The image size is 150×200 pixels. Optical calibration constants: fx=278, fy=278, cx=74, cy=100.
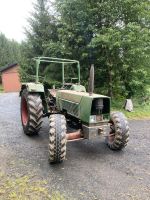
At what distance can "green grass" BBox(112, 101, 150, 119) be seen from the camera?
424 inches

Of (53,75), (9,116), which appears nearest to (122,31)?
(53,75)

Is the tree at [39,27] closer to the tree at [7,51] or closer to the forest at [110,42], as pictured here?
the forest at [110,42]

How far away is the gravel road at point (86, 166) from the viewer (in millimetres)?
4265

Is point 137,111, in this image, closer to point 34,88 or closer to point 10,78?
point 34,88

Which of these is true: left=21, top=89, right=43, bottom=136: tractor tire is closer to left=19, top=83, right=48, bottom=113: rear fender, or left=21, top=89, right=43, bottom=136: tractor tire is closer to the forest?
left=19, top=83, right=48, bottom=113: rear fender

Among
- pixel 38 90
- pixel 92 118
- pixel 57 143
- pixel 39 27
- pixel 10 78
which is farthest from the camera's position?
pixel 10 78

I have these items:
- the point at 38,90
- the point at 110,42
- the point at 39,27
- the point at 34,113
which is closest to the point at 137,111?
the point at 110,42

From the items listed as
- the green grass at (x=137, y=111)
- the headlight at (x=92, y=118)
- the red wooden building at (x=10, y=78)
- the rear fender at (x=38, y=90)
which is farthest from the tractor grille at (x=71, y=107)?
the red wooden building at (x=10, y=78)

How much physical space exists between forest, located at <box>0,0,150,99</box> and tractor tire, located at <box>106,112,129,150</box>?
4622 millimetres

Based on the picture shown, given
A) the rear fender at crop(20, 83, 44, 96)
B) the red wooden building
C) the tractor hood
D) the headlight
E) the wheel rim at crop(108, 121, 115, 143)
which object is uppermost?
the rear fender at crop(20, 83, 44, 96)

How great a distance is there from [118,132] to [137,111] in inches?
233

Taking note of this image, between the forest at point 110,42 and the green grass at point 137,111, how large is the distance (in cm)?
44

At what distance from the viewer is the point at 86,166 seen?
17.1 ft

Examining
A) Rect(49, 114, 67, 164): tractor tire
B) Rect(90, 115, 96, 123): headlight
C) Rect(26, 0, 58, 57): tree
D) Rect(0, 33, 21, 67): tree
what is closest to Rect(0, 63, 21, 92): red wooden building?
Rect(0, 33, 21, 67): tree
